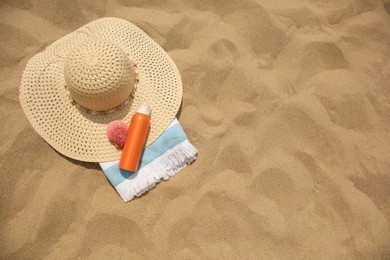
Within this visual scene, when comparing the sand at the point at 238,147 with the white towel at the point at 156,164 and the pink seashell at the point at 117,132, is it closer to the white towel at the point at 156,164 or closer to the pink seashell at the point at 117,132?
the white towel at the point at 156,164

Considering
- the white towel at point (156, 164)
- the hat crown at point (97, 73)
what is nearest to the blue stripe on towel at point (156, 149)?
the white towel at point (156, 164)

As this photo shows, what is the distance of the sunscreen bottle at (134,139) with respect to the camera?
1184mm

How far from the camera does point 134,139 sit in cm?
118

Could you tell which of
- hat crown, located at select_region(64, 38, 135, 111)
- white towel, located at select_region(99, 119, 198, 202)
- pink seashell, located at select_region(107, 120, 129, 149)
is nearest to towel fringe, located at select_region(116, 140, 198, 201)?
white towel, located at select_region(99, 119, 198, 202)

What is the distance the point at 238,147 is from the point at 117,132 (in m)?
0.49

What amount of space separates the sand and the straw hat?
0.30 ft

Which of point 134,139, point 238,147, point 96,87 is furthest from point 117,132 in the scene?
point 238,147

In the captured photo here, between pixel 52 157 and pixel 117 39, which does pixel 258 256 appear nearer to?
pixel 52 157

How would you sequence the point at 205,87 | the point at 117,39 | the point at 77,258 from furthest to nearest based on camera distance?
the point at 205,87 < the point at 117,39 < the point at 77,258

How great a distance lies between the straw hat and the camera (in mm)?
1120

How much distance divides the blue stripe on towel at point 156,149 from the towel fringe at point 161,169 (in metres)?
0.02

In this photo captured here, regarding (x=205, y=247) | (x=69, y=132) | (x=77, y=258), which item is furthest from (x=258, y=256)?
(x=69, y=132)

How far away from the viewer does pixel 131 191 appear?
124cm

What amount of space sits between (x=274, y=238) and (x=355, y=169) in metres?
0.45
